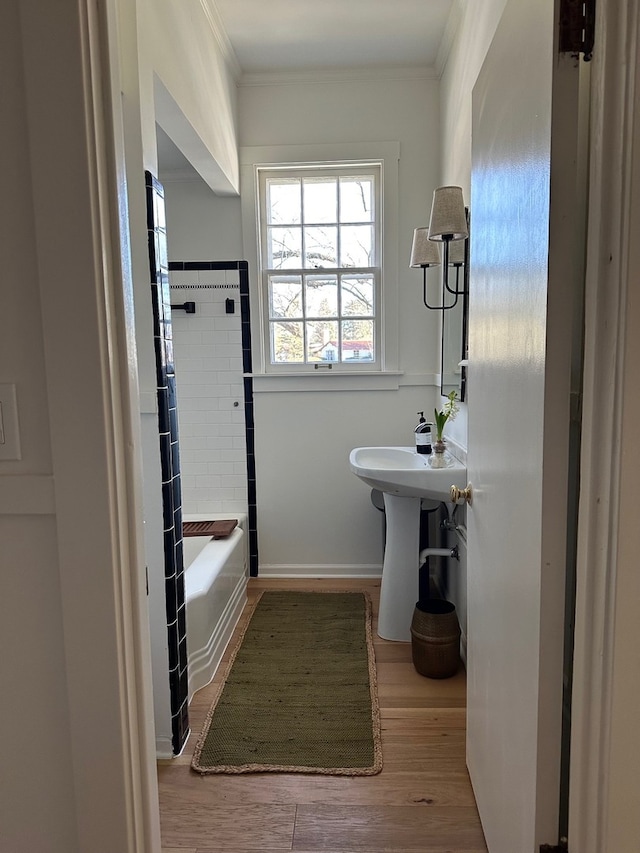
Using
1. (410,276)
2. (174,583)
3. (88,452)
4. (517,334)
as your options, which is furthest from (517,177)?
(410,276)

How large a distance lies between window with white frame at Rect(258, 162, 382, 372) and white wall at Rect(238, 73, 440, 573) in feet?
0.52

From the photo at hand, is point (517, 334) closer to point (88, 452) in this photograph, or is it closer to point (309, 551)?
point (88, 452)

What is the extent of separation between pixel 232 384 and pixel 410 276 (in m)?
1.22

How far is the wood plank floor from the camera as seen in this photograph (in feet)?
4.88

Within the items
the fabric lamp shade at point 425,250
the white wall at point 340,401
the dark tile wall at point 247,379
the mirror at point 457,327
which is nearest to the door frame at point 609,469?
the mirror at point 457,327

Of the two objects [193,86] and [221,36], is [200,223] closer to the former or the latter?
[221,36]

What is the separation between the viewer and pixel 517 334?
3.62 ft

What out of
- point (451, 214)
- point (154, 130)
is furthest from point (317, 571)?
point (154, 130)

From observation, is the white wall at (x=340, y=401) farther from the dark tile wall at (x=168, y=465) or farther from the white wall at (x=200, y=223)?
the dark tile wall at (x=168, y=465)

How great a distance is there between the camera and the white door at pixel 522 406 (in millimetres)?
912

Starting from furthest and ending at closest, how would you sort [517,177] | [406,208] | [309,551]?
[309,551] < [406,208] < [517,177]

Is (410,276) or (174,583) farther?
(410,276)

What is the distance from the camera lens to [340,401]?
3.25m

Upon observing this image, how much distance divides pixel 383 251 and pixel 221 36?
1.30 metres
